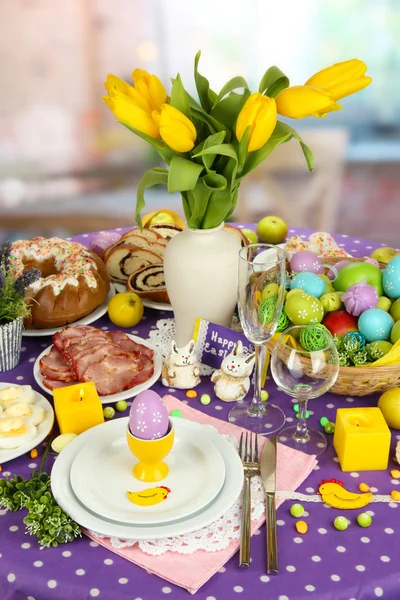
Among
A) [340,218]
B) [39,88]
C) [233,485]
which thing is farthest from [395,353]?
[39,88]

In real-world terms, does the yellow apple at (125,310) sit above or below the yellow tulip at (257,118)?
below

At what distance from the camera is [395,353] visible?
1.40 m

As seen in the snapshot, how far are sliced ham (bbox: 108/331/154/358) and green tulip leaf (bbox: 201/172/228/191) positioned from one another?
39cm

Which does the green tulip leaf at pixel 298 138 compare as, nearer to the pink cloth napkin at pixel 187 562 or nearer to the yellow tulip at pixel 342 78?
the yellow tulip at pixel 342 78

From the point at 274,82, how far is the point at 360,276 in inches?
18.9

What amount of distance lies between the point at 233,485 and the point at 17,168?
13.1 ft

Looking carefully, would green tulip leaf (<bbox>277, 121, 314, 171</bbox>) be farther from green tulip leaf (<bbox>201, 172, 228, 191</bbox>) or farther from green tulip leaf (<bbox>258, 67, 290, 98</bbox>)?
green tulip leaf (<bbox>201, 172, 228, 191</bbox>)

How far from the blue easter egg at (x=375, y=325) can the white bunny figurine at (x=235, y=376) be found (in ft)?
0.81

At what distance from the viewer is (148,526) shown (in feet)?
3.59

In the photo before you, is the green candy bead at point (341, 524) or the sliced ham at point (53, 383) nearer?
the green candy bead at point (341, 524)

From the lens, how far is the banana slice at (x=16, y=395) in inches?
53.9

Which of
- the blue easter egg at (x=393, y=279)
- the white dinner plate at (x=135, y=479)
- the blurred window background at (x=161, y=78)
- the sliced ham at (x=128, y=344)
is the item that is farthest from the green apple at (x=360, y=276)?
the blurred window background at (x=161, y=78)

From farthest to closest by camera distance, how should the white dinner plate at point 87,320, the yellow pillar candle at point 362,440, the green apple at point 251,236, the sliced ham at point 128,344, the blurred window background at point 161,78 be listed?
the blurred window background at point 161,78 → the green apple at point 251,236 → the white dinner plate at point 87,320 → the sliced ham at point 128,344 → the yellow pillar candle at point 362,440

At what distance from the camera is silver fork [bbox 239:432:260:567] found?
1.07 metres
